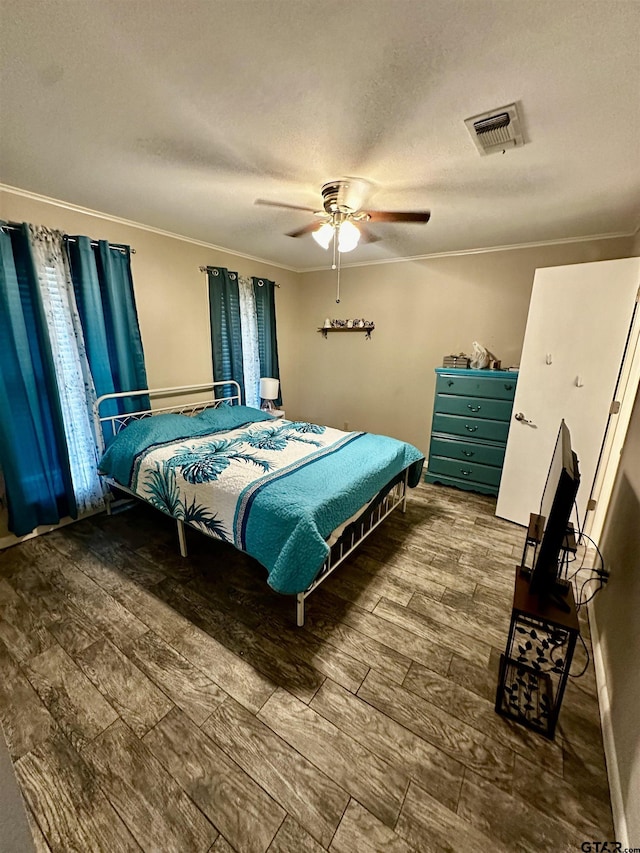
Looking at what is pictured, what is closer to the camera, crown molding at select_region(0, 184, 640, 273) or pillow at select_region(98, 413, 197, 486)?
crown molding at select_region(0, 184, 640, 273)

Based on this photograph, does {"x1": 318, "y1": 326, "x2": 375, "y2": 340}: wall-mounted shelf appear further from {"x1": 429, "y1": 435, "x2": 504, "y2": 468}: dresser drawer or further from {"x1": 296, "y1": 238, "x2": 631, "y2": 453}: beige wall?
{"x1": 429, "y1": 435, "x2": 504, "y2": 468}: dresser drawer

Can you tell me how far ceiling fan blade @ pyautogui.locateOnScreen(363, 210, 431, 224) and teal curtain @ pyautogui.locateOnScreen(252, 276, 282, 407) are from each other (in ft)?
7.50

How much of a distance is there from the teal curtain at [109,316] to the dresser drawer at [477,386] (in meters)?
2.97

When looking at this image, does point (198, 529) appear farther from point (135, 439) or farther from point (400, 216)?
point (400, 216)

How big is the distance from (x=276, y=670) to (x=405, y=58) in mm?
2564

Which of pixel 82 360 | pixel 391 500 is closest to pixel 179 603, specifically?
pixel 391 500

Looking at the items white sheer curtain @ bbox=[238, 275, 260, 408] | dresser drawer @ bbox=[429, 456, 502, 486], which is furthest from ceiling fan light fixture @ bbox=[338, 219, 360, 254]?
dresser drawer @ bbox=[429, 456, 502, 486]

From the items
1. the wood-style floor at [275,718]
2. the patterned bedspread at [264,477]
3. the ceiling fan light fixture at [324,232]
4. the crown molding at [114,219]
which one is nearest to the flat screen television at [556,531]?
the wood-style floor at [275,718]

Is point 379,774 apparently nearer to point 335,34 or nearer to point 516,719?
point 516,719

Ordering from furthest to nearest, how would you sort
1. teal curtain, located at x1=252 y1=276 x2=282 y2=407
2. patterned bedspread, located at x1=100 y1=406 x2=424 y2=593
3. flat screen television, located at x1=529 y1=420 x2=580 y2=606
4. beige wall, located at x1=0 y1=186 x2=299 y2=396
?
teal curtain, located at x1=252 y1=276 x2=282 y2=407 < beige wall, located at x1=0 y1=186 x2=299 y2=396 < patterned bedspread, located at x1=100 y1=406 x2=424 y2=593 < flat screen television, located at x1=529 y1=420 x2=580 y2=606

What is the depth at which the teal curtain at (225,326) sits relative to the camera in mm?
3619

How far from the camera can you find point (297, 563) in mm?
1705

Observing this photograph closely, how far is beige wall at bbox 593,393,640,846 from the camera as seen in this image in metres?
1.12

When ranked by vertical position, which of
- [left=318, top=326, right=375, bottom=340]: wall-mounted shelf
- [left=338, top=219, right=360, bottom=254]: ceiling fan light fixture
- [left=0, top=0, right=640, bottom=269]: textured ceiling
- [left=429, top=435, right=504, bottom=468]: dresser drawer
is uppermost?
[left=0, top=0, right=640, bottom=269]: textured ceiling
